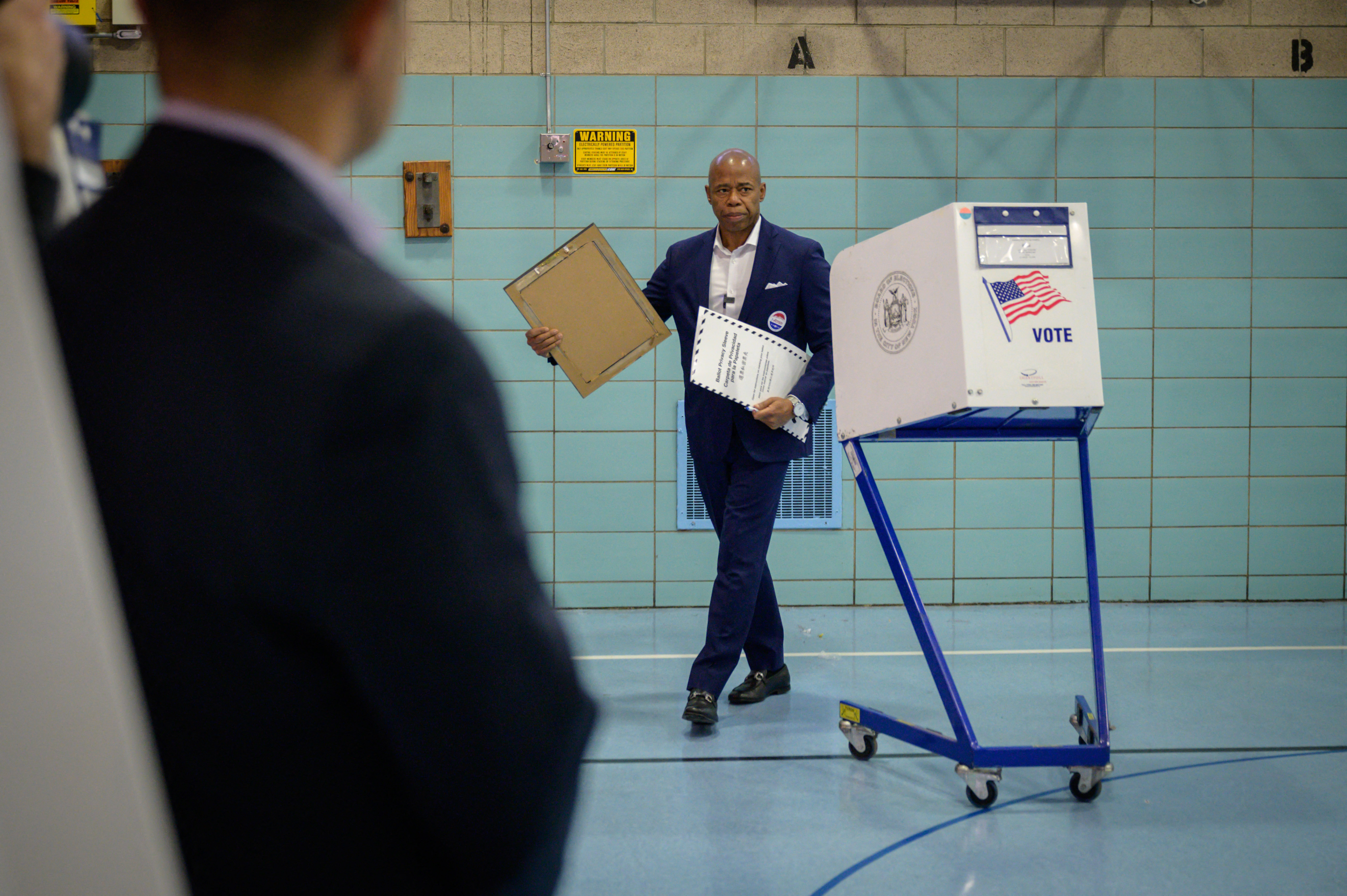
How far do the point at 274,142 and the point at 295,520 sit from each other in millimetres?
174

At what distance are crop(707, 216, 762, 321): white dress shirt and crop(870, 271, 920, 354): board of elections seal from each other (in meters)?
0.68

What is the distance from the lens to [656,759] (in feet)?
8.34

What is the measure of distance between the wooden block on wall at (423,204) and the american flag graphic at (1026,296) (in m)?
3.01

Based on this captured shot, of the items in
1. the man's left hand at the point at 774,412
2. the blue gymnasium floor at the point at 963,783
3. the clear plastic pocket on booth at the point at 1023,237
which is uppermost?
the clear plastic pocket on booth at the point at 1023,237

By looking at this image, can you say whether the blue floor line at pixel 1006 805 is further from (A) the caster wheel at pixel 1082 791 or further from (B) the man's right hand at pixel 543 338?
(B) the man's right hand at pixel 543 338

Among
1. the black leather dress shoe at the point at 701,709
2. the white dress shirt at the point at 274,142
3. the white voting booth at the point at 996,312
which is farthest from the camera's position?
the black leather dress shoe at the point at 701,709

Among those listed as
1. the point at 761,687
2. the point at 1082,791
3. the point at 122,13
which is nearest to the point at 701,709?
the point at 761,687

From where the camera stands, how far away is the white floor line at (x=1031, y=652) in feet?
11.9

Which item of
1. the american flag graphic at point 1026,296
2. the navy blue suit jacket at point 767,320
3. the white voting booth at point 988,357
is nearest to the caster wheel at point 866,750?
the white voting booth at point 988,357

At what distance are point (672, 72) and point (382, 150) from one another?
1379 millimetres

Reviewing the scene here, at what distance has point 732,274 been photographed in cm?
307

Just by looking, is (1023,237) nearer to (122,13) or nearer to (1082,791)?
(1082,791)

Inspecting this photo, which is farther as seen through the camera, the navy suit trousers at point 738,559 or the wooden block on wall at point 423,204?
the wooden block on wall at point 423,204

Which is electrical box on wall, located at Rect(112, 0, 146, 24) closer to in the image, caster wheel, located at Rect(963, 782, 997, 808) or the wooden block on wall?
the wooden block on wall
